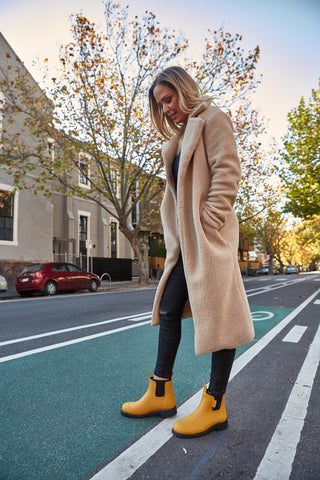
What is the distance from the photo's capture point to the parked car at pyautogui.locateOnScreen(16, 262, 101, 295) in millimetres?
14141

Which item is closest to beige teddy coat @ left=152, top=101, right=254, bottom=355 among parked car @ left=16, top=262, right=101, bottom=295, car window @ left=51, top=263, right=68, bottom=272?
parked car @ left=16, top=262, right=101, bottom=295

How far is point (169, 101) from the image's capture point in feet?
7.80

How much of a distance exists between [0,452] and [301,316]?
652 centimetres

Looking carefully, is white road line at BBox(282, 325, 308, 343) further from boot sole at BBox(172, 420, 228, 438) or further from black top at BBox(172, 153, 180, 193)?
black top at BBox(172, 153, 180, 193)

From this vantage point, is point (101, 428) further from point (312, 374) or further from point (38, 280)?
point (38, 280)

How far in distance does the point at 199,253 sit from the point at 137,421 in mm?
1142

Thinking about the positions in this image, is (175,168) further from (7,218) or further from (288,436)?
(7,218)

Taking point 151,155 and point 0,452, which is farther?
point 151,155

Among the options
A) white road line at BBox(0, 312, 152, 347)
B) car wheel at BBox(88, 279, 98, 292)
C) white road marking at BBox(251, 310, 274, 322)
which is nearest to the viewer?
white road line at BBox(0, 312, 152, 347)

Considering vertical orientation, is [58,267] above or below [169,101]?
below

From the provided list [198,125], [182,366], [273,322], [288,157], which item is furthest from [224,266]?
[288,157]

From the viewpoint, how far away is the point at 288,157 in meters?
21.1

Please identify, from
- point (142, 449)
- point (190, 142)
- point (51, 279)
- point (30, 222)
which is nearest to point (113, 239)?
point (30, 222)

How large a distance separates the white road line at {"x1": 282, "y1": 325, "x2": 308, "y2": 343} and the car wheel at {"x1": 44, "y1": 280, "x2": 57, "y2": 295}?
10.8 metres
